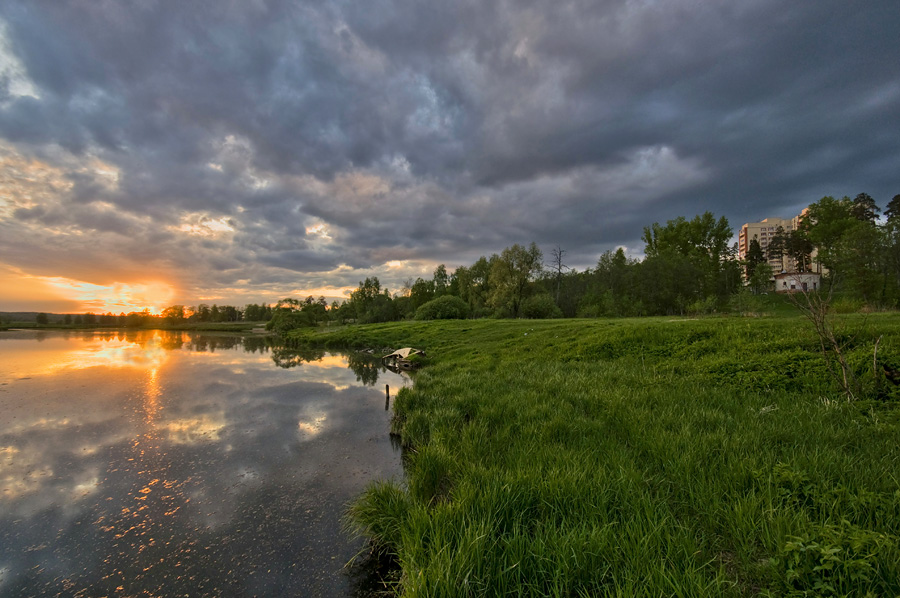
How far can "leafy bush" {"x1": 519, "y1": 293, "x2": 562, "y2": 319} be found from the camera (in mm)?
50031

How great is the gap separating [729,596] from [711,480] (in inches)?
66.5

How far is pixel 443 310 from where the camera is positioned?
56219mm

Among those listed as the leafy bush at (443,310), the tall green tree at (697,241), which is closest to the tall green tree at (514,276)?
the leafy bush at (443,310)

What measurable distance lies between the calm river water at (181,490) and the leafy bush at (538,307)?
134 feet

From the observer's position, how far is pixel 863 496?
3.13 m

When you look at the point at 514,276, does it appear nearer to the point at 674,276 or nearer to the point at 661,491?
the point at 674,276

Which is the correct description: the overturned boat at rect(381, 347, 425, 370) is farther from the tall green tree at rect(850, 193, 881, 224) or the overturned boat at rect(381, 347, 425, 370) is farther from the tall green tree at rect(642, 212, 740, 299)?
the tall green tree at rect(850, 193, 881, 224)

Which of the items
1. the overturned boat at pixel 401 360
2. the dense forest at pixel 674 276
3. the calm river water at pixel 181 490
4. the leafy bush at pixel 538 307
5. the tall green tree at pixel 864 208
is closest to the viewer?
the calm river water at pixel 181 490

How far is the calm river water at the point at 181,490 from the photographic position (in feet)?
12.7

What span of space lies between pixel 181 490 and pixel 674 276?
6209cm

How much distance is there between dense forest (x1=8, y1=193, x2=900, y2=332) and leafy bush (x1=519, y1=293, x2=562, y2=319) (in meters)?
0.15

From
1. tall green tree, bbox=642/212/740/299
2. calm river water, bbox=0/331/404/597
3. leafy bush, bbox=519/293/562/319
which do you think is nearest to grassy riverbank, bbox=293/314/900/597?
calm river water, bbox=0/331/404/597

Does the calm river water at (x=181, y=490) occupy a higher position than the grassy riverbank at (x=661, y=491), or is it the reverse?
the grassy riverbank at (x=661, y=491)

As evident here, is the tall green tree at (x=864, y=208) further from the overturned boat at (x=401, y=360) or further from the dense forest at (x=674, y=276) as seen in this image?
the overturned boat at (x=401, y=360)
